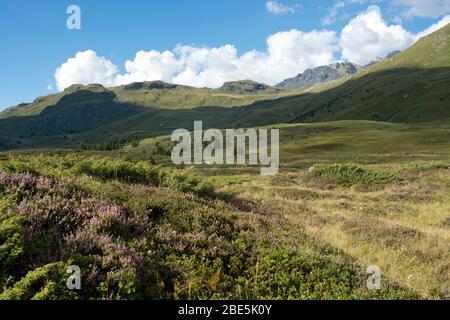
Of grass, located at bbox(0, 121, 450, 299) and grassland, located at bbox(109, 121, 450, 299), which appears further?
grassland, located at bbox(109, 121, 450, 299)

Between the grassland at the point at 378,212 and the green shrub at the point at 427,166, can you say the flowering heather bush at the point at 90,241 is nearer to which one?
the grassland at the point at 378,212

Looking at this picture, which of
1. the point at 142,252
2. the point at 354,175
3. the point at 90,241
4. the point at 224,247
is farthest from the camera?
the point at 354,175

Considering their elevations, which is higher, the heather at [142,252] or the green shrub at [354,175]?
the heather at [142,252]

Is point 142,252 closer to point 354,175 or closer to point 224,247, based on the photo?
point 224,247

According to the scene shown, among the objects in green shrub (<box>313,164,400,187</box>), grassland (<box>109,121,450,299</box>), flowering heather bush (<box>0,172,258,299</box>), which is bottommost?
grassland (<box>109,121,450,299</box>)

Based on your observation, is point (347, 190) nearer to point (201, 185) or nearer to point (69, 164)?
point (201, 185)

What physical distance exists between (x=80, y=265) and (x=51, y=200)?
228 cm

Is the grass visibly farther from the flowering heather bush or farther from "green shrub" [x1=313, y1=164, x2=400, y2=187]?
"green shrub" [x1=313, y1=164, x2=400, y2=187]

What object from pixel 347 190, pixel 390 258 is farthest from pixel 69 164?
pixel 347 190

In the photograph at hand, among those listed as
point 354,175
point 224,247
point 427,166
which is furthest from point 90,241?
point 427,166

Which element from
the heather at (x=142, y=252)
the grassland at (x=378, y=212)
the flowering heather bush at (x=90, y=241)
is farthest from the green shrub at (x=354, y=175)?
the flowering heather bush at (x=90, y=241)

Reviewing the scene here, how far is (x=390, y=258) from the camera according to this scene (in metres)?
10.4

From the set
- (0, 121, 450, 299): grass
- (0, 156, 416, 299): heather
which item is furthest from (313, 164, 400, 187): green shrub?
(0, 156, 416, 299): heather
